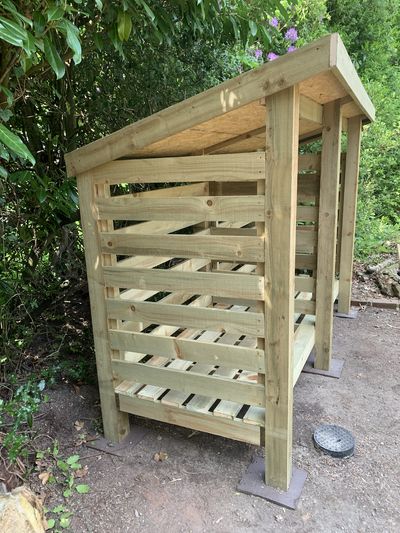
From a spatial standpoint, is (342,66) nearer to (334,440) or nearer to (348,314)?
(334,440)

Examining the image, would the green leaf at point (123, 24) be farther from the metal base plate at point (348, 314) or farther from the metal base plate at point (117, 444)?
the metal base plate at point (348, 314)

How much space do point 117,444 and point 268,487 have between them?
0.88 metres

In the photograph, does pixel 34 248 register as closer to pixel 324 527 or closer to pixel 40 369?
pixel 40 369

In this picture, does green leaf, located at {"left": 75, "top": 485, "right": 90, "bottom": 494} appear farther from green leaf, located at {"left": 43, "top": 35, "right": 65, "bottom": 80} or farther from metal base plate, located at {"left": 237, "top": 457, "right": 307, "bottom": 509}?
green leaf, located at {"left": 43, "top": 35, "right": 65, "bottom": 80}

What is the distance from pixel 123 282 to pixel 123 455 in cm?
100

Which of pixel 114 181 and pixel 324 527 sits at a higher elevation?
pixel 114 181

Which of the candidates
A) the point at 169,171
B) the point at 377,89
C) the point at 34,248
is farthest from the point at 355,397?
the point at 377,89

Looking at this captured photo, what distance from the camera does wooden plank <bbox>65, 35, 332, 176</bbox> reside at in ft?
4.57

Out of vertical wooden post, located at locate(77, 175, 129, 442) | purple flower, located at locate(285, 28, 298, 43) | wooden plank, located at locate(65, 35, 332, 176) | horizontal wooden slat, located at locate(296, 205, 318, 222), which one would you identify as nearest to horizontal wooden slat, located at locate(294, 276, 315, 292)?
horizontal wooden slat, located at locate(296, 205, 318, 222)

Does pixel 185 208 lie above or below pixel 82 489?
above

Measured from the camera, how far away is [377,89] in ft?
20.1

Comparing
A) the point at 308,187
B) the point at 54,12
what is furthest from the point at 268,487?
the point at 54,12

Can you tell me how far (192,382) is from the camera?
6.52ft

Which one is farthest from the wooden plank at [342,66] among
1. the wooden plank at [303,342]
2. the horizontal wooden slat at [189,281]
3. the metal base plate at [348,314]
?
the metal base plate at [348,314]
